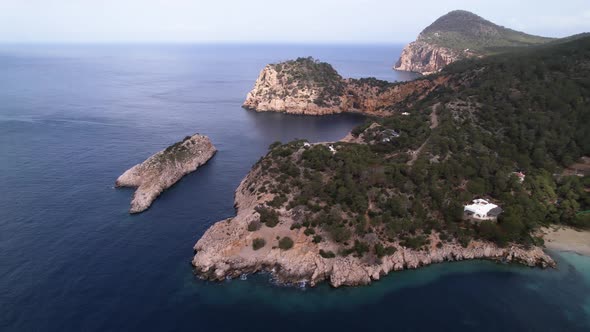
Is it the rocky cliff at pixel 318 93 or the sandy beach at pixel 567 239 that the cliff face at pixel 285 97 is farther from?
the sandy beach at pixel 567 239

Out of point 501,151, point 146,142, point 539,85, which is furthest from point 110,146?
point 539,85

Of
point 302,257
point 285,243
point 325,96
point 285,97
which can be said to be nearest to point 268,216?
point 285,243

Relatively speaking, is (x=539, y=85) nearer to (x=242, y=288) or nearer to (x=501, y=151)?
(x=501, y=151)

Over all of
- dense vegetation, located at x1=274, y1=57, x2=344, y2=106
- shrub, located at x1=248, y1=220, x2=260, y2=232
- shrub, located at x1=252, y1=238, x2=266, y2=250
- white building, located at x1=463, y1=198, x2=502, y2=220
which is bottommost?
shrub, located at x1=252, y1=238, x2=266, y2=250

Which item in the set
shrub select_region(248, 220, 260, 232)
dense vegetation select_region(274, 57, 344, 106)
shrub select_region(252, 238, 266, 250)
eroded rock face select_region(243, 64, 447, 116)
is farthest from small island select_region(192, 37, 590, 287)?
dense vegetation select_region(274, 57, 344, 106)

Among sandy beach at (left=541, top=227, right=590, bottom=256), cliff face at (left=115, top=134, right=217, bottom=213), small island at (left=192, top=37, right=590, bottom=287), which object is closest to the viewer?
small island at (left=192, top=37, right=590, bottom=287)

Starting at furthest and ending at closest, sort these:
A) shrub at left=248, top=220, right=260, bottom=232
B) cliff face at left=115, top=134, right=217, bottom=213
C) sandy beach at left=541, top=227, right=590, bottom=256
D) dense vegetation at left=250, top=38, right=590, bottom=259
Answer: cliff face at left=115, top=134, right=217, bottom=213
dense vegetation at left=250, top=38, right=590, bottom=259
sandy beach at left=541, top=227, right=590, bottom=256
shrub at left=248, top=220, right=260, bottom=232

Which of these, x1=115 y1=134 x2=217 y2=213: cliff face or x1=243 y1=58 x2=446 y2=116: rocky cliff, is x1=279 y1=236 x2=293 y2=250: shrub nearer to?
x1=115 y1=134 x2=217 y2=213: cliff face
